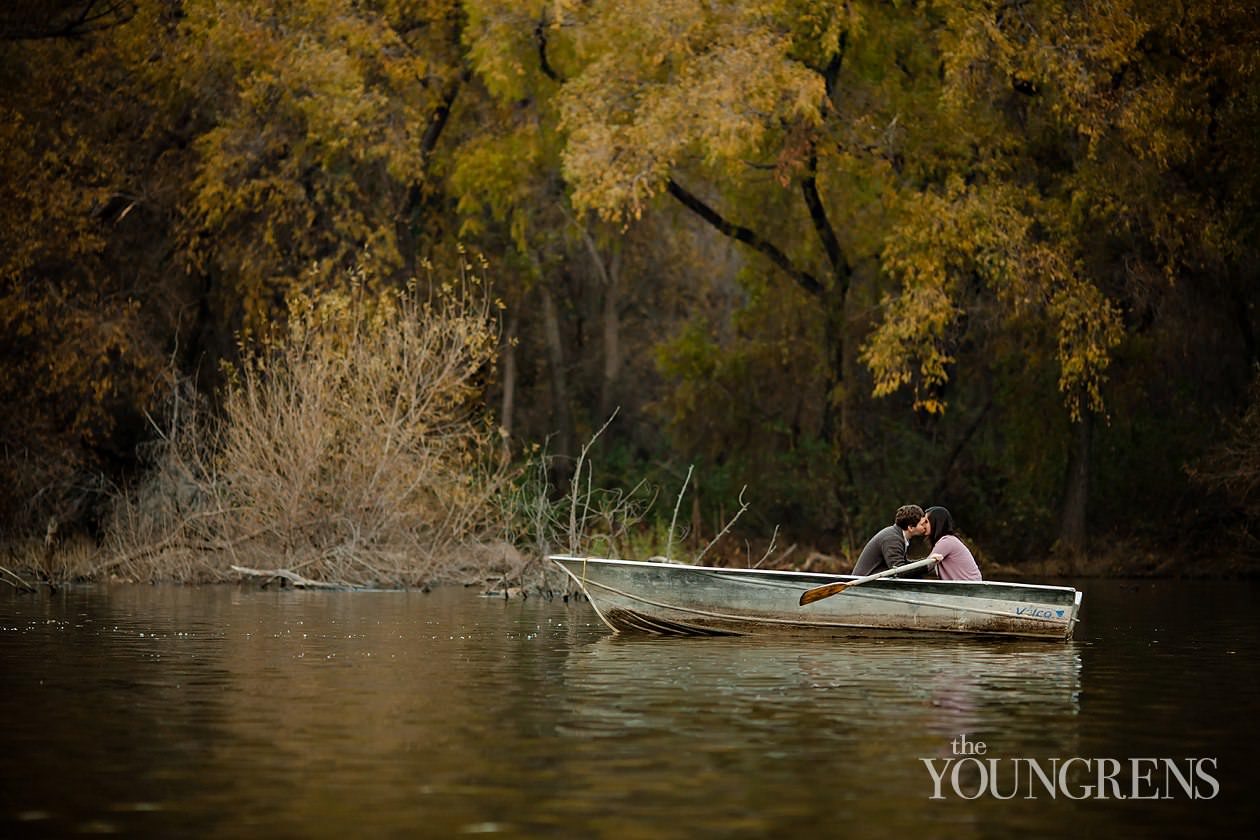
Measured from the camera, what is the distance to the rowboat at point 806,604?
64.0ft

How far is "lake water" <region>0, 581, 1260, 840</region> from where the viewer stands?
30.8ft

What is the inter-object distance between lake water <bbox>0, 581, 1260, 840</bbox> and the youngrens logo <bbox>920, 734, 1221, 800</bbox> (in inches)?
1.1

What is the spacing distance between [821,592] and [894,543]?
94 centimetres

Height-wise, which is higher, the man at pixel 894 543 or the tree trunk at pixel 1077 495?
the tree trunk at pixel 1077 495

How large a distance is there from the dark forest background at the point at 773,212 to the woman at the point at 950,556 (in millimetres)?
10876

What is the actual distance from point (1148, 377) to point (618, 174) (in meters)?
10.2

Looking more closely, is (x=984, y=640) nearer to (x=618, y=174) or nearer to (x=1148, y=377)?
(x=618, y=174)

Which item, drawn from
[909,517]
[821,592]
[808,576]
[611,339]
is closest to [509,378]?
[611,339]

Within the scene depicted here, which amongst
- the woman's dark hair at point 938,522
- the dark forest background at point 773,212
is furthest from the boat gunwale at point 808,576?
the dark forest background at point 773,212

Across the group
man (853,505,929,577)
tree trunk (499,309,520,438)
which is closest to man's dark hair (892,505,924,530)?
man (853,505,929,577)

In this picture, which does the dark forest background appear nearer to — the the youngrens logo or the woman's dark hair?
the woman's dark hair

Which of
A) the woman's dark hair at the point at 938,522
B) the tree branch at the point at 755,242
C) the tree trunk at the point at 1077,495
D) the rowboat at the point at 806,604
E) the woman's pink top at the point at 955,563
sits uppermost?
the tree branch at the point at 755,242

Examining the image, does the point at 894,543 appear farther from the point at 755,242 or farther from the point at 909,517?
the point at 755,242

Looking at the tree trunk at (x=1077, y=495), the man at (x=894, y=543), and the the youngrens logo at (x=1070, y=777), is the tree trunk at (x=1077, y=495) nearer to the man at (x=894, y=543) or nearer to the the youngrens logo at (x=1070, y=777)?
the man at (x=894, y=543)
